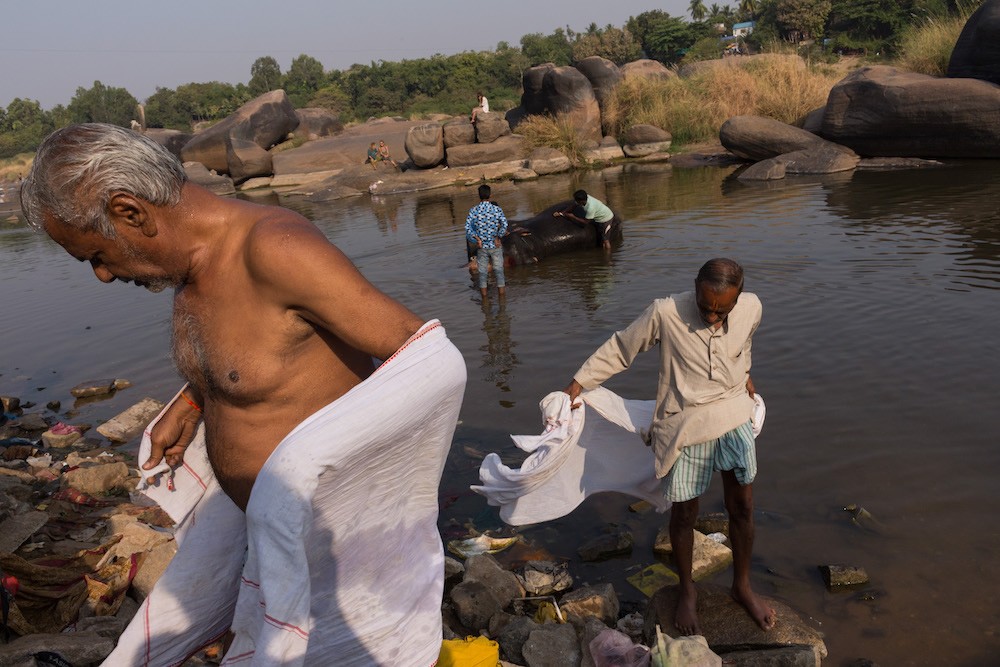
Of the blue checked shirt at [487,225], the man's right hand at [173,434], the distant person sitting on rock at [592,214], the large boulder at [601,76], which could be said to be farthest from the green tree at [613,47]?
the man's right hand at [173,434]

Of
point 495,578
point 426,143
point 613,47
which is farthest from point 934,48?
point 613,47

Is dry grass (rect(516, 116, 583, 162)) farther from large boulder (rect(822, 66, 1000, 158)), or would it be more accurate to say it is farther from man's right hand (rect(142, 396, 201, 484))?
man's right hand (rect(142, 396, 201, 484))

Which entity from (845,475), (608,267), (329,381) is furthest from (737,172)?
(329,381)

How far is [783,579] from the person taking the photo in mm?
3777

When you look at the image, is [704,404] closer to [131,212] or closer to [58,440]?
[131,212]

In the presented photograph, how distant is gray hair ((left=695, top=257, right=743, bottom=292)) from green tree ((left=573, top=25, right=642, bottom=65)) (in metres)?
62.9

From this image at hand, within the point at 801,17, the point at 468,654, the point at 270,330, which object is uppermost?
the point at 801,17

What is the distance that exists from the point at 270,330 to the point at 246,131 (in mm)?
32341

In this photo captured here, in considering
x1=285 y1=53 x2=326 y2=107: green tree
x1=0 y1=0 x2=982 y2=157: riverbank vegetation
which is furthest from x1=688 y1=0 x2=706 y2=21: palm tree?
x1=285 y1=53 x2=326 y2=107: green tree

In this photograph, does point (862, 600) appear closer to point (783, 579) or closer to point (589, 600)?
point (783, 579)

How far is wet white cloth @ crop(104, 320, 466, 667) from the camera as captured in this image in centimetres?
161

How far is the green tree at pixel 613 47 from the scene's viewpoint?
6200 centimetres

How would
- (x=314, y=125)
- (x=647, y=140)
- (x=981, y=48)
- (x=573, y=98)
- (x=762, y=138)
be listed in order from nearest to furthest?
(x=981, y=48), (x=762, y=138), (x=647, y=140), (x=573, y=98), (x=314, y=125)

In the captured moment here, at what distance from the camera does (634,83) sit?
82.9 ft
